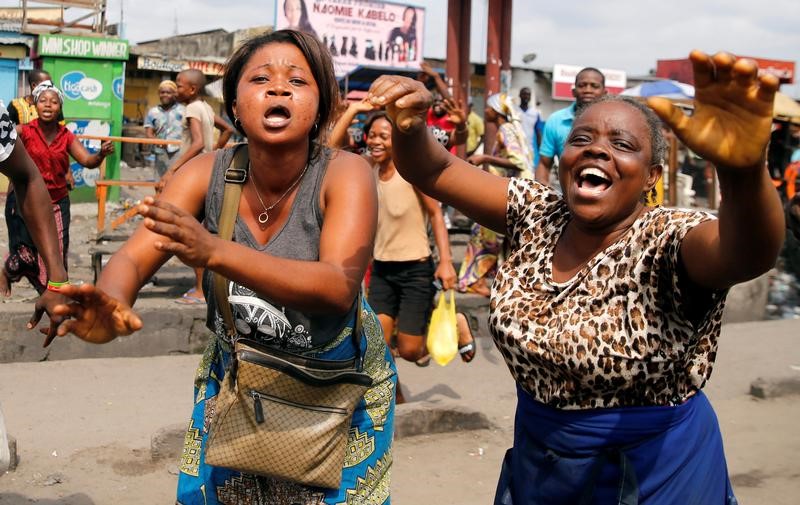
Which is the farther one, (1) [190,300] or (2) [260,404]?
(1) [190,300]

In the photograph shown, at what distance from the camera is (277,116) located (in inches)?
103

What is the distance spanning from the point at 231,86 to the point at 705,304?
4.97ft

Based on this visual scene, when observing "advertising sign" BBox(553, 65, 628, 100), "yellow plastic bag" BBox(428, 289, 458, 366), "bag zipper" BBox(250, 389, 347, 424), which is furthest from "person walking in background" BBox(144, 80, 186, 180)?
"advertising sign" BBox(553, 65, 628, 100)

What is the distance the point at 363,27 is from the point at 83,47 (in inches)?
294

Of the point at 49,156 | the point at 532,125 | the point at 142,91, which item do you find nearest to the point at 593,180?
the point at 49,156

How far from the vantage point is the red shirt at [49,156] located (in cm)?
738

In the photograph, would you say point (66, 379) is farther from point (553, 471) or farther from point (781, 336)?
point (781, 336)

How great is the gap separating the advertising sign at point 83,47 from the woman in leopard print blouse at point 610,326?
14641mm

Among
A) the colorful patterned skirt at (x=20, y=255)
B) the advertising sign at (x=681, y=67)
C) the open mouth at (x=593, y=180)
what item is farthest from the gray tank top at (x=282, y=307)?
the advertising sign at (x=681, y=67)

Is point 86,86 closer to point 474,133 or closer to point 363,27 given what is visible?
point 474,133

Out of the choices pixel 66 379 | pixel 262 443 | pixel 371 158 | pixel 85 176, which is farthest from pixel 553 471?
pixel 85 176

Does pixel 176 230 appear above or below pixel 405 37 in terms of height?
below

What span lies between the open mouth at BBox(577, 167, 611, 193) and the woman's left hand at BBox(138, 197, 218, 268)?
103 centimetres

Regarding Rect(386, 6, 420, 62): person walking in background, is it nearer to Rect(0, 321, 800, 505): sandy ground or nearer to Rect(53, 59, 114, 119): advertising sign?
Rect(53, 59, 114, 119): advertising sign
